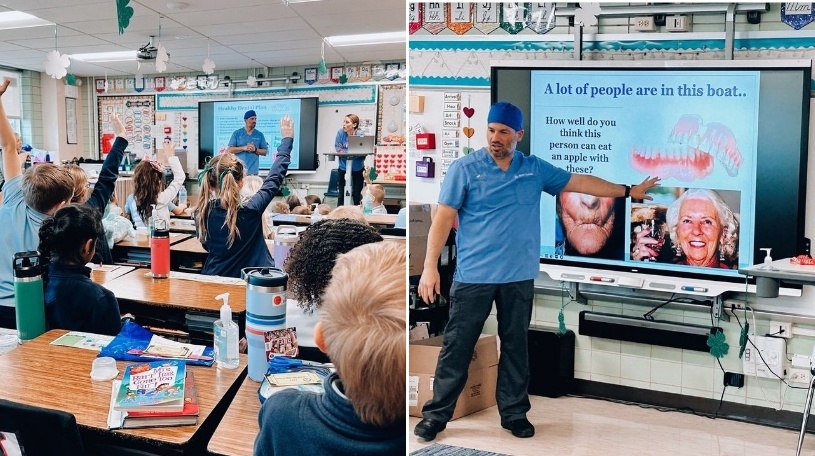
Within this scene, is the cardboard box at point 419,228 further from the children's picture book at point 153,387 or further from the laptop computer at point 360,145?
the laptop computer at point 360,145

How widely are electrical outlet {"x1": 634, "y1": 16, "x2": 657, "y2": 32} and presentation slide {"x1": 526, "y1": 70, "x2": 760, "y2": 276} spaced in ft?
0.93

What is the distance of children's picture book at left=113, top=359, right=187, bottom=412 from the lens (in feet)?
5.21

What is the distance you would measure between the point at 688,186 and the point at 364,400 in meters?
2.49

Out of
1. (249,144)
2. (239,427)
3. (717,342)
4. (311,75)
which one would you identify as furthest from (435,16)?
(311,75)

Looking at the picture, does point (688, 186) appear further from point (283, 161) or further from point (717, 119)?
point (283, 161)

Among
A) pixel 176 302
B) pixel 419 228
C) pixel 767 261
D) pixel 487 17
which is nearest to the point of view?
pixel 176 302

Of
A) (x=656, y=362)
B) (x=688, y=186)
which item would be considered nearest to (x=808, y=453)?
(x=656, y=362)

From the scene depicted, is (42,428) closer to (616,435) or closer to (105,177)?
(105,177)

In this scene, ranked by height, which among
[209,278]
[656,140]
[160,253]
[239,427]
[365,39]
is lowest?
[239,427]

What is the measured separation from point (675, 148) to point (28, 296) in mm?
2608

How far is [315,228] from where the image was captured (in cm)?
197

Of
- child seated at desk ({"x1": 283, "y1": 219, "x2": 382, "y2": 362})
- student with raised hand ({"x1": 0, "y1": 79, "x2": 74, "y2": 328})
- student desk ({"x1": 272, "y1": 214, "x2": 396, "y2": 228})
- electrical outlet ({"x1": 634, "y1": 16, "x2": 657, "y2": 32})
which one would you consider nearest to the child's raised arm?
student with raised hand ({"x1": 0, "y1": 79, "x2": 74, "y2": 328})

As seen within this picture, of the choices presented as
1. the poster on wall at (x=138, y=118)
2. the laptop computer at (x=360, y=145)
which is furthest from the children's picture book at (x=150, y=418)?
the poster on wall at (x=138, y=118)

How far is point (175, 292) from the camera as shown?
286 cm
